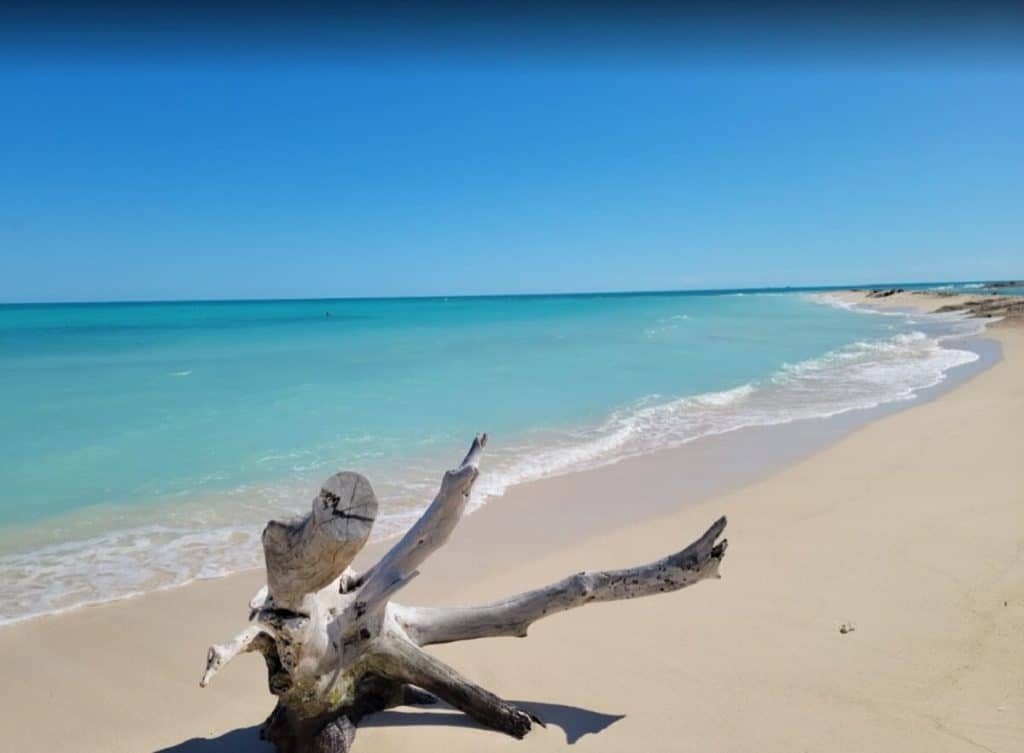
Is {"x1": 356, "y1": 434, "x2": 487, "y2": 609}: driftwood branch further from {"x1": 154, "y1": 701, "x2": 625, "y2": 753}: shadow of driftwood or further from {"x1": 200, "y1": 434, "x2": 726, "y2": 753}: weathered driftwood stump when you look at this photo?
{"x1": 154, "y1": 701, "x2": 625, "y2": 753}: shadow of driftwood

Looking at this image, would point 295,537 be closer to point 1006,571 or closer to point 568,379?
point 1006,571

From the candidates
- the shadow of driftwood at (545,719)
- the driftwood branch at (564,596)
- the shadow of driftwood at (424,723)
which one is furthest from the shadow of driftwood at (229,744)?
the driftwood branch at (564,596)

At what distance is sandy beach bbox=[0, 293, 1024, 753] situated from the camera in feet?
10.2

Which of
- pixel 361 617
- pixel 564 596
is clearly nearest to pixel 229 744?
pixel 361 617

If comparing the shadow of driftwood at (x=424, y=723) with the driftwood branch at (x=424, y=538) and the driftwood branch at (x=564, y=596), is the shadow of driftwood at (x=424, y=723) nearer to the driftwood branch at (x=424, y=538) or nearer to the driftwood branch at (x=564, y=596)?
the driftwood branch at (x=564, y=596)

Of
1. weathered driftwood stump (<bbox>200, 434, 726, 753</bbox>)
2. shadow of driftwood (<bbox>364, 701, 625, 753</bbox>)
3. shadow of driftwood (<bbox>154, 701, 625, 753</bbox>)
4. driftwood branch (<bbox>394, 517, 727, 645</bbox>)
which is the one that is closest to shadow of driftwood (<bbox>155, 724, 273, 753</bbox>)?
shadow of driftwood (<bbox>154, 701, 625, 753</bbox>)

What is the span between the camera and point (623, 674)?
359 cm

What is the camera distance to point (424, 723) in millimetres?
3146

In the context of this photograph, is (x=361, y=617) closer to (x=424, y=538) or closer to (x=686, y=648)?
(x=424, y=538)

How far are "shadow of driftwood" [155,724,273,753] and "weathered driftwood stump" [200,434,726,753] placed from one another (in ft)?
0.63

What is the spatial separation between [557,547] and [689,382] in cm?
1110

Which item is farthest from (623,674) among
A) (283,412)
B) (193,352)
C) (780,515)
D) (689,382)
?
(193,352)

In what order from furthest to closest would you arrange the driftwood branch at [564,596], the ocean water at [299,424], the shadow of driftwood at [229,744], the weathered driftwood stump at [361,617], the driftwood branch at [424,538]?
the ocean water at [299,424] → the driftwood branch at [564,596] → the shadow of driftwood at [229,744] → the driftwood branch at [424,538] → the weathered driftwood stump at [361,617]

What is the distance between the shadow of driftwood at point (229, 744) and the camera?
3.09 meters
